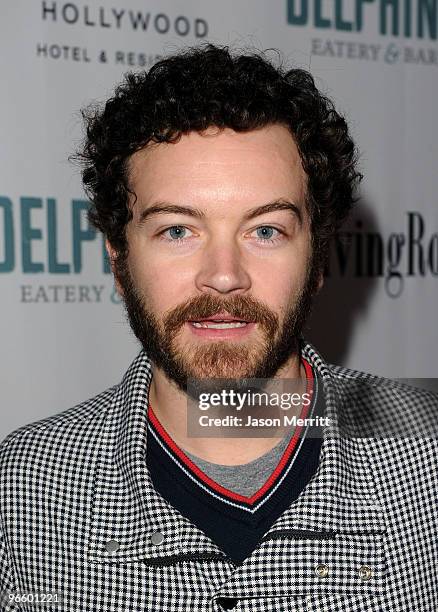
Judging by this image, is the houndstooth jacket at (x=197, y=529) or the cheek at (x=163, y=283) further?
the cheek at (x=163, y=283)

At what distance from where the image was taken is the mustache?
1.74 meters

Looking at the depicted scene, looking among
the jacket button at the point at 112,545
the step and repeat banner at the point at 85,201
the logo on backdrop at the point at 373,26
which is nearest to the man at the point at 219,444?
the jacket button at the point at 112,545

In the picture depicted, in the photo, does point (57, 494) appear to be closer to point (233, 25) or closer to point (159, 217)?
point (159, 217)

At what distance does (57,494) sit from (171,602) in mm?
366

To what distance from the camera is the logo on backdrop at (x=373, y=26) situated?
3.03 meters

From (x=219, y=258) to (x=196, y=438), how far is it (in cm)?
44

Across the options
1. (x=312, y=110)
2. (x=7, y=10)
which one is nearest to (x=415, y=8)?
(x=312, y=110)

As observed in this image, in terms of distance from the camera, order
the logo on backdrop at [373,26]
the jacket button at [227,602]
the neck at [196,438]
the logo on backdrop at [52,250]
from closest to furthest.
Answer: the jacket button at [227,602], the neck at [196,438], the logo on backdrop at [52,250], the logo on backdrop at [373,26]

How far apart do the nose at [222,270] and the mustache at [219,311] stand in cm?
2

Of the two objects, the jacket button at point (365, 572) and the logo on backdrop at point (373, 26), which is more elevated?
the logo on backdrop at point (373, 26)

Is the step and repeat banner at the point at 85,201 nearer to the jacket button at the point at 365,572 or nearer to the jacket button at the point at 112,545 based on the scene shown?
the jacket button at the point at 112,545

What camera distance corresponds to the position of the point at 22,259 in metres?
2.59

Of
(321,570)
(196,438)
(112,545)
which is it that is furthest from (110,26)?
(321,570)

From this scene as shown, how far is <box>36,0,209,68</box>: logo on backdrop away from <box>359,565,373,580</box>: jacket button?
179cm
